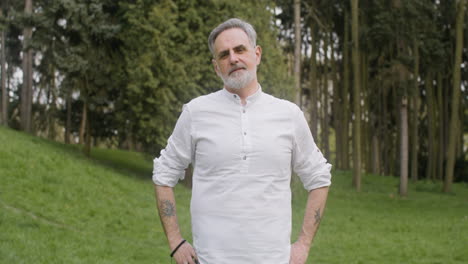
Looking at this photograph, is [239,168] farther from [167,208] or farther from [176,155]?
[167,208]

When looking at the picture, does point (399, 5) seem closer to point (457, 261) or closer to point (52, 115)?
point (457, 261)

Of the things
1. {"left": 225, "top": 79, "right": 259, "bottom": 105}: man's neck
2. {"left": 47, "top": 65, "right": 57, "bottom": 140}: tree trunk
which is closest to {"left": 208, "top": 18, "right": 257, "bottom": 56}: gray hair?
{"left": 225, "top": 79, "right": 259, "bottom": 105}: man's neck

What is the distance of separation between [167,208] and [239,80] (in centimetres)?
80

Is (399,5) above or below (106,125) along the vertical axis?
above

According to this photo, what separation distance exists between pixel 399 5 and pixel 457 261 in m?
16.4

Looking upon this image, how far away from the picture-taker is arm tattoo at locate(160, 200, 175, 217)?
3.45 m

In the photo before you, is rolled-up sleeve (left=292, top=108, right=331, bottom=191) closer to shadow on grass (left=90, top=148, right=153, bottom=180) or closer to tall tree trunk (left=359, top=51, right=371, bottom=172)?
shadow on grass (left=90, top=148, right=153, bottom=180)

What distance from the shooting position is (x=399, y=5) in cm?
2702

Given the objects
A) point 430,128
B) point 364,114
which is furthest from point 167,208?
point 364,114

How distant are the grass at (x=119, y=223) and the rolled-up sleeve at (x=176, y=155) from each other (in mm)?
7200

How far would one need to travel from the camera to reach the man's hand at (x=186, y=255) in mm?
3289

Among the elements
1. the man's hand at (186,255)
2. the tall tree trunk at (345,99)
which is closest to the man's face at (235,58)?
the man's hand at (186,255)

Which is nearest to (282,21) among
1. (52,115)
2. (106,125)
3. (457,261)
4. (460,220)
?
(106,125)

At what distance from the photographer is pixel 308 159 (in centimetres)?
347
